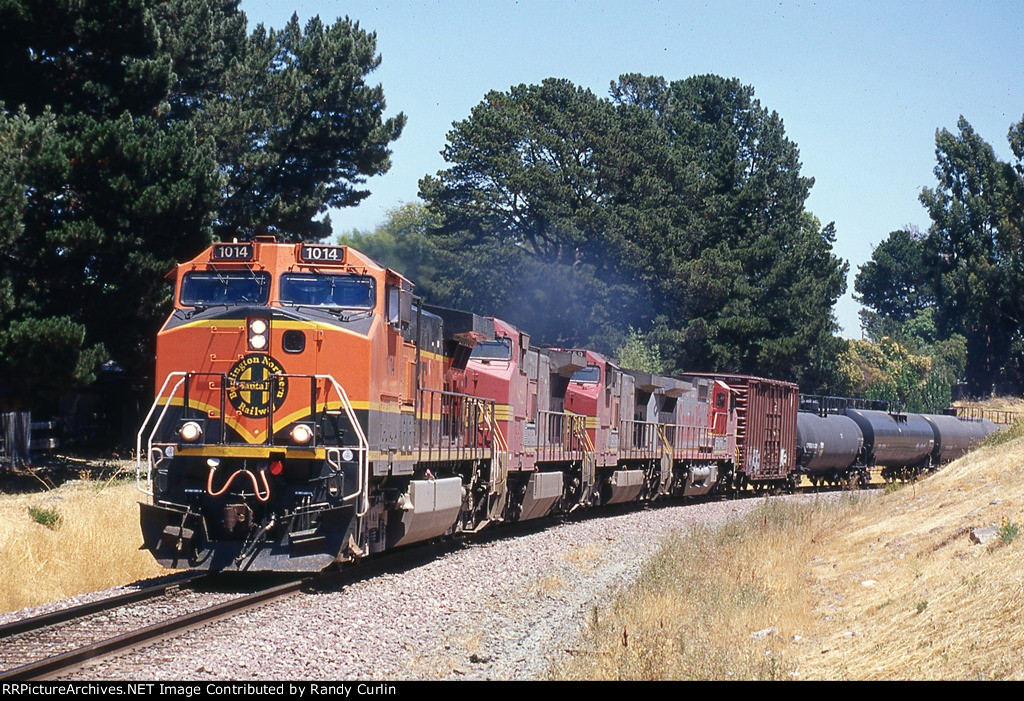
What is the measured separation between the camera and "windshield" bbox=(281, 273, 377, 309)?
13.1 metres

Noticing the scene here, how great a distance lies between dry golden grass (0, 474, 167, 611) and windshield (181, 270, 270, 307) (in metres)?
3.61

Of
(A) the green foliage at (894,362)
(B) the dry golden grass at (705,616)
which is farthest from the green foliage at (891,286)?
(B) the dry golden grass at (705,616)

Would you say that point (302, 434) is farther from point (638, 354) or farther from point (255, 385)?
point (638, 354)

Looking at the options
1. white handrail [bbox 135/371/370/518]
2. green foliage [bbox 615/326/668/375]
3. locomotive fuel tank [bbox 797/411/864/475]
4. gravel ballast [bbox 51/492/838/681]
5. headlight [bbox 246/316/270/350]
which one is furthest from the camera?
green foliage [bbox 615/326/668/375]

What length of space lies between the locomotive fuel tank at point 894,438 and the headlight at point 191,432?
31.7m

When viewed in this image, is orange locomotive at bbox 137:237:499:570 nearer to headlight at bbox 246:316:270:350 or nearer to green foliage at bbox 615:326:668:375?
headlight at bbox 246:316:270:350

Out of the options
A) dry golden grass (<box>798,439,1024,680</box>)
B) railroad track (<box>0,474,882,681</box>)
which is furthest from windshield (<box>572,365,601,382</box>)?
railroad track (<box>0,474,882,681</box>)

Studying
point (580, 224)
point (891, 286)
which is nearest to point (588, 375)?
point (580, 224)

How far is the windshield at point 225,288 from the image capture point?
43.1 feet

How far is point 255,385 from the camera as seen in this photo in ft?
41.4

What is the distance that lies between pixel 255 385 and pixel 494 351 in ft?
23.3

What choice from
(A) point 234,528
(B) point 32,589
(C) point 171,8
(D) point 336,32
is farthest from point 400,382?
(D) point 336,32

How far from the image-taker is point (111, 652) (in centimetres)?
893

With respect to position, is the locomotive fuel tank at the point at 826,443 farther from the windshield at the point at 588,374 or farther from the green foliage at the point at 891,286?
the green foliage at the point at 891,286
